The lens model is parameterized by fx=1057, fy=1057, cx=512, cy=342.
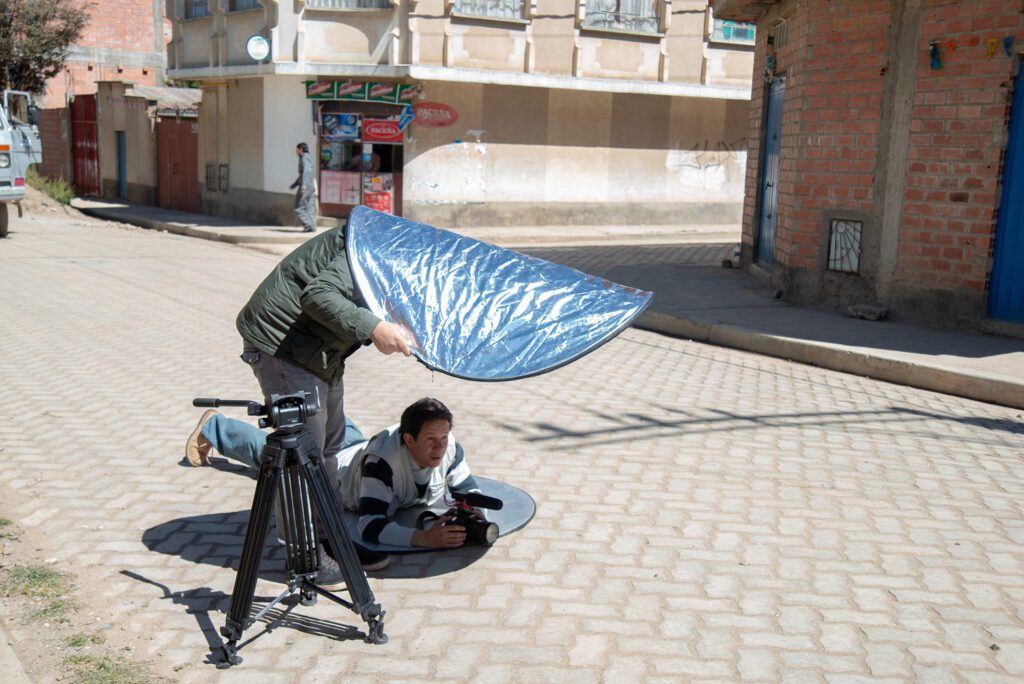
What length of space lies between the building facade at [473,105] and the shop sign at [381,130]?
3 cm

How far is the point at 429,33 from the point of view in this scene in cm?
2114

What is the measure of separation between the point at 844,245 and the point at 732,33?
14687 mm

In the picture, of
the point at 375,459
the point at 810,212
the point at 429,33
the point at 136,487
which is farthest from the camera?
the point at 429,33

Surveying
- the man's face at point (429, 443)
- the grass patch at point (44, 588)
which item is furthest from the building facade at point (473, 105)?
the grass patch at point (44, 588)

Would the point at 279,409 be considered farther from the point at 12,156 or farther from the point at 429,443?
the point at 12,156

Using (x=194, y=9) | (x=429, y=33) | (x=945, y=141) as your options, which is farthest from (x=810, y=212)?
(x=194, y=9)

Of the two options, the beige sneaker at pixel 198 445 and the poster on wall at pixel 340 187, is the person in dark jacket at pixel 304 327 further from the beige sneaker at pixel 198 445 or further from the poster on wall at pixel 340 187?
the poster on wall at pixel 340 187

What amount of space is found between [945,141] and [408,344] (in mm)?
7795

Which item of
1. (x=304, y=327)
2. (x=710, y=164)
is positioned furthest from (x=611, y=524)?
(x=710, y=164)

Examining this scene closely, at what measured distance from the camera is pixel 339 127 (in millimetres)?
21719

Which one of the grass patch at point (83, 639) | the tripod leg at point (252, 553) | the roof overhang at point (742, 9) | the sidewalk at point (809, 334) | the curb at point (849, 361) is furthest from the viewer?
the roof overhang at point (742, 9)

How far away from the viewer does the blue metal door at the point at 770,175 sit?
1318cm

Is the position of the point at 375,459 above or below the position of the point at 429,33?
below

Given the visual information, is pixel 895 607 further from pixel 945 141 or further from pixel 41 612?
pixel 945 141
